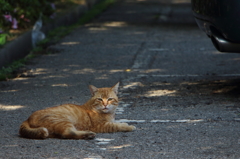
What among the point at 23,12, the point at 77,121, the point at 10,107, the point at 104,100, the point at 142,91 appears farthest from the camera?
the point at 23,12

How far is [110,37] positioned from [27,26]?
187 centimetres

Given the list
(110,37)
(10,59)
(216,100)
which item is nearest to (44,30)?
(110,37)

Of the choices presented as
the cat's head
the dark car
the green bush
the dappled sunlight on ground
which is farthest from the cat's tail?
the green bush

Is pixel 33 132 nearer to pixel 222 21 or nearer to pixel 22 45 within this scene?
pixel 222 21

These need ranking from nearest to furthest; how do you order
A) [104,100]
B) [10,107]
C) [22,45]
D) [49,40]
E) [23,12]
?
[104,100]
[10,107]
[22,45]
[23,12]
[49,40]

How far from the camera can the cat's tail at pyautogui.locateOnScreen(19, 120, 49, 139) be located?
424 centimetres

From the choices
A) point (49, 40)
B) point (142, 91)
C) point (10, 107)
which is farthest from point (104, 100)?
point (49, 40)

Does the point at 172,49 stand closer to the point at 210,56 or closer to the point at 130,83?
the point at 210,56

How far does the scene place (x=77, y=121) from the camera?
458 cm

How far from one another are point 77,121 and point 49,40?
577 cm

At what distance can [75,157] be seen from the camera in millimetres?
3850

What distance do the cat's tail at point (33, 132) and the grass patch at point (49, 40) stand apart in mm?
2890

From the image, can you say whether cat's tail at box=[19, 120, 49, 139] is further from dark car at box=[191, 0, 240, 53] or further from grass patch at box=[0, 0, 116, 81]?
grass patch at box=[0, 0, 116, 81]

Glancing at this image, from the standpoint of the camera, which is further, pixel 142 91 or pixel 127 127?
pixel 142 91
